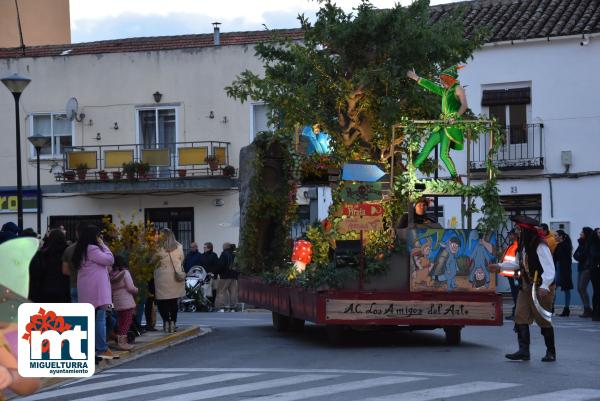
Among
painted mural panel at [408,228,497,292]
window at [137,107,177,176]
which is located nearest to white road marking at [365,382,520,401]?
painted mural panel at [408,228,497,292]

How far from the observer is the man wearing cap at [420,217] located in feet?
58.6

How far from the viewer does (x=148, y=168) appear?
37250 millimetres

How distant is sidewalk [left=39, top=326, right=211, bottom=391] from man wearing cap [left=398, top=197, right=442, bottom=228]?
3826 mm

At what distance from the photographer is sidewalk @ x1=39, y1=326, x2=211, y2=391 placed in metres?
16.1

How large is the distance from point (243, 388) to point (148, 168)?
24.9 meters

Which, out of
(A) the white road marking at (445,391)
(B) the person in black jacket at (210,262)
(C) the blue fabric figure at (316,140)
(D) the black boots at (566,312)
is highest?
(C) the blue fabric figure at (316,140)

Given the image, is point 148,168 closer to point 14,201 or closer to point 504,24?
point 14,201

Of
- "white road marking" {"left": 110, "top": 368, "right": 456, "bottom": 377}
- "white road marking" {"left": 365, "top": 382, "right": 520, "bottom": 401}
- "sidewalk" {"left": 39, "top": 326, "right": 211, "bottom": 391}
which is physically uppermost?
"white road marking" {"left": 365, "top": 382, "right": 520, "bottom": 401}

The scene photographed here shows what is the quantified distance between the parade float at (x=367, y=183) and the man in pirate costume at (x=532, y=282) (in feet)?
6.22

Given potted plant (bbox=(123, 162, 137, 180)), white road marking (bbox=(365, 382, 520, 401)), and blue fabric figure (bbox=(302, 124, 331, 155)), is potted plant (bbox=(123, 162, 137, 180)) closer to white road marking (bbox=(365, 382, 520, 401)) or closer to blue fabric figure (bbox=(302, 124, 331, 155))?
blue fabric figure (bbox=(302, 124, 331, 155))

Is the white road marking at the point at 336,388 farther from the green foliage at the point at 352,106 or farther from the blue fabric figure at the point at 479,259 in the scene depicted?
the green foliage at the point at 352,106

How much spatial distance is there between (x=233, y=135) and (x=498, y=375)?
24.5m

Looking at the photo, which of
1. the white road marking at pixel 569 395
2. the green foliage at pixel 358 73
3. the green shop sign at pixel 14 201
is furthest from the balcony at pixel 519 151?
the white road marking at pixel 569 395

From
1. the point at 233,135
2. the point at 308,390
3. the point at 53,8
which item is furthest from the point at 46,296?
the point at 53,8
